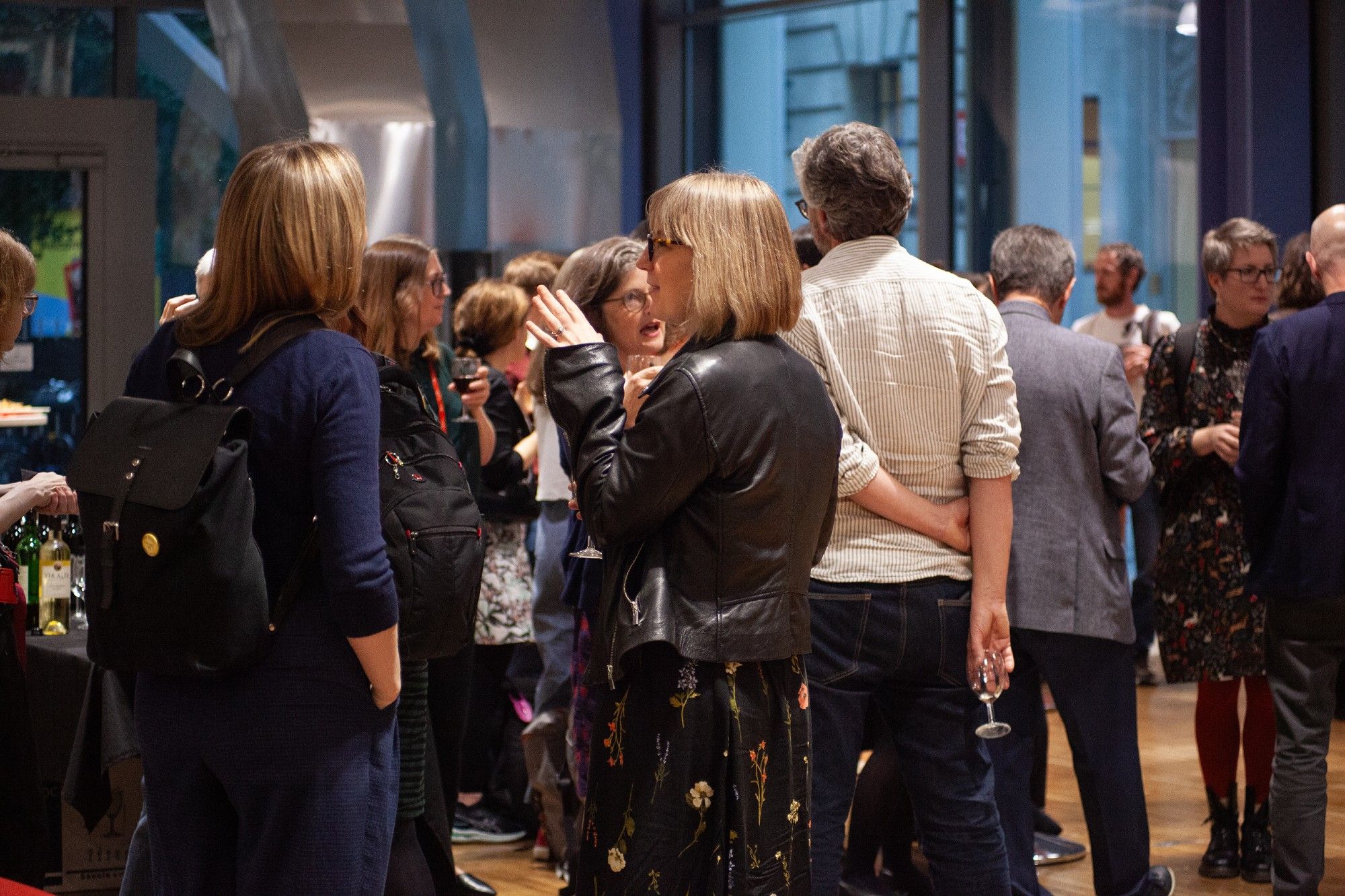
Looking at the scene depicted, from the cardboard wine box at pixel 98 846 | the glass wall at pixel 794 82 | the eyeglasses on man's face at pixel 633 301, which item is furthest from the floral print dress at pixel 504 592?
the glass wall at pixel 794 82

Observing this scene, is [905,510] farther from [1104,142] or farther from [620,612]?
[1104,142]

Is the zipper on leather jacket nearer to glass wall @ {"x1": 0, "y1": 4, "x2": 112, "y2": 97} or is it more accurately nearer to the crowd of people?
the crowd of people

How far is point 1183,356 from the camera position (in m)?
4.42

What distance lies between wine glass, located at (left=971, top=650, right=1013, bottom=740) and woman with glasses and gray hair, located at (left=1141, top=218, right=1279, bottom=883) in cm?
175

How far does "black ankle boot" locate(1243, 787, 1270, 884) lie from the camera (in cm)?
411

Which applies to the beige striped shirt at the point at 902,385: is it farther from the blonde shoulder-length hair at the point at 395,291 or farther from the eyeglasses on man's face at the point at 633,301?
the blonde shoulder-length hair at the point at 395,291

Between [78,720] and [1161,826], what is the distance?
10.6 ft

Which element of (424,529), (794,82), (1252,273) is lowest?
(424,529)

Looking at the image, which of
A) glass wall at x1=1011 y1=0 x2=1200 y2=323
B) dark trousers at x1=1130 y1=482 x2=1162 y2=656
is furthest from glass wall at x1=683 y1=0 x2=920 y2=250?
dark trousers at x1=1130 y1=482 x2=1162 y2=656

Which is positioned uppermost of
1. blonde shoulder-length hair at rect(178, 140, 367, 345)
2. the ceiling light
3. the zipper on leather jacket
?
the ceiling light

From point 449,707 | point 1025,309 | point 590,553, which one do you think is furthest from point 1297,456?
point 449,707

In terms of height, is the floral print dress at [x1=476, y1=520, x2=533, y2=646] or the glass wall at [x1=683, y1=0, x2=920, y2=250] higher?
the glass wall at [x1=683, y1=0, x2=920, y2=250]

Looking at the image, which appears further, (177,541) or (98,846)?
(98,846)

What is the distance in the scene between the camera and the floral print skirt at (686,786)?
86.2 inches
